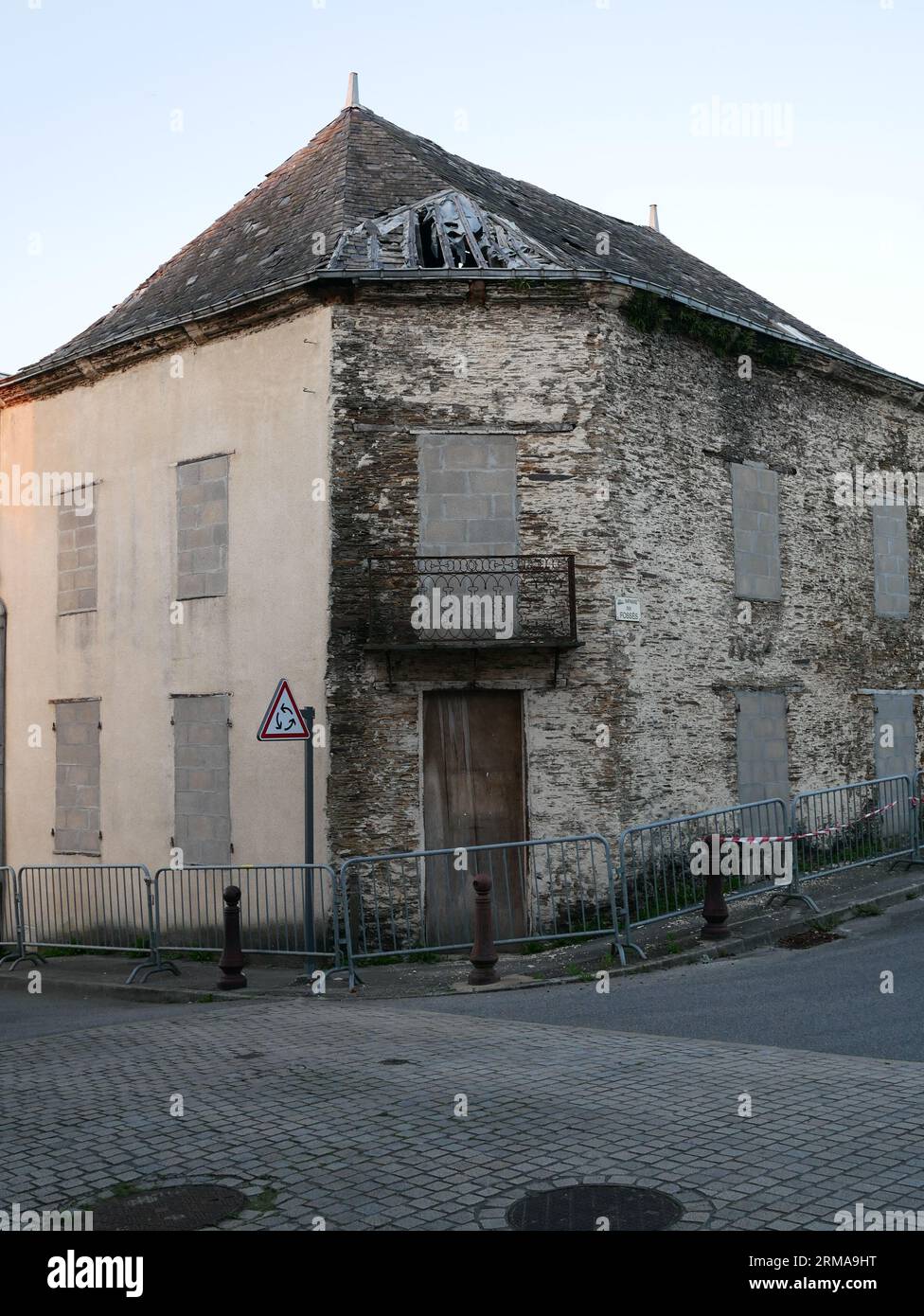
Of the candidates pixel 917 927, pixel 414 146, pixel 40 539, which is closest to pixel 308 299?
pixel 414 146

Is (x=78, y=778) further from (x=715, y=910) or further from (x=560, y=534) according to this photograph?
(x=715, y=910)

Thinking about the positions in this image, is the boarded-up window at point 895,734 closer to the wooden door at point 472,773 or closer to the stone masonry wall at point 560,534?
the stone masonry wall at point 560,534

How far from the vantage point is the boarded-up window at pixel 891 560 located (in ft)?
56.0

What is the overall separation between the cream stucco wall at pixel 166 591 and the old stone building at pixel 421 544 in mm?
45

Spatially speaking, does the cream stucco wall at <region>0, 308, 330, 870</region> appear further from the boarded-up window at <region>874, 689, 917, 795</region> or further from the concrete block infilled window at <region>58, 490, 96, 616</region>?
the boarded-up window at <region>874, 689, 917, 795</region>

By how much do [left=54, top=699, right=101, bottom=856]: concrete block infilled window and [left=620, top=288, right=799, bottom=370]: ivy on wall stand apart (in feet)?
27.3

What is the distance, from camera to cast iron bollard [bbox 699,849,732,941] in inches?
434

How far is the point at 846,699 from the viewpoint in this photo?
642 inches

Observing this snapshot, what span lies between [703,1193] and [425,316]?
34.2ft

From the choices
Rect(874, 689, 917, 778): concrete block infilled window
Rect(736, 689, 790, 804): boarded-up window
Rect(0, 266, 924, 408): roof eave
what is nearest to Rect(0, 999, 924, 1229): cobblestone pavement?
Rect(736, 689, 790, 804): boarded-up window

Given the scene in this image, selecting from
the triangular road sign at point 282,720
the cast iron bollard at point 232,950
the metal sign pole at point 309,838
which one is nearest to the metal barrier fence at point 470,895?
the metal sign pole at point 309,838

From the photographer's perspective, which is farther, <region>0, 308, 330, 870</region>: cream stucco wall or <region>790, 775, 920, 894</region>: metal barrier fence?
<region>0, 308, 330, 870</region>: cream stucco wall

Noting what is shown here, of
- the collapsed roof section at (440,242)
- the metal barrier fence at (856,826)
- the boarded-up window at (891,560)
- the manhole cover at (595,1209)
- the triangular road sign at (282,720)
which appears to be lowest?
the manhole cover at (595,1209)

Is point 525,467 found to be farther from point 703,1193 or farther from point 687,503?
point 703,1193
